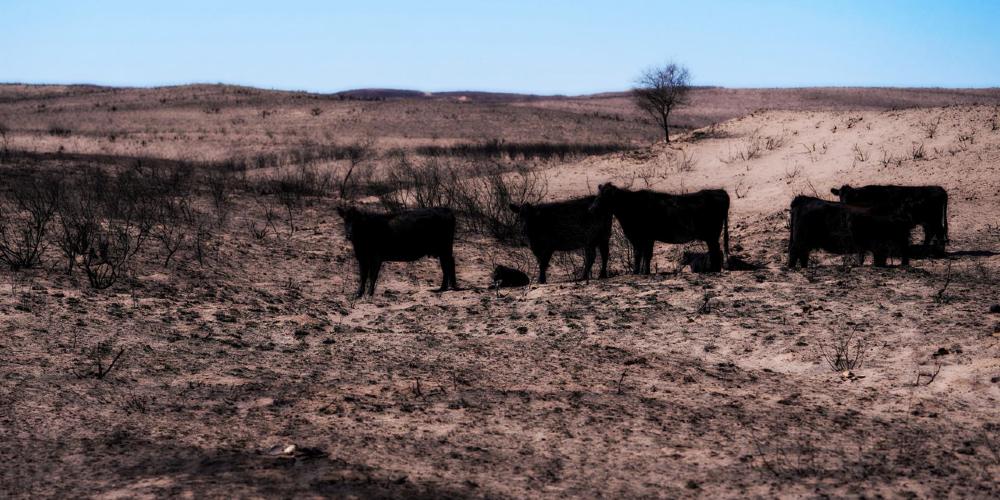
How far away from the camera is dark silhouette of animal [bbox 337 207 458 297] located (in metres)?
11.6

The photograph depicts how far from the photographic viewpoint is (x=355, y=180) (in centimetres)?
2558

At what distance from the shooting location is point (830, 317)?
8.32m

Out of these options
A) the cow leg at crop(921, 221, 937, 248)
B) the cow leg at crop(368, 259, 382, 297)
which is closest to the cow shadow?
the cow leg at crop(921, 221, 937, 248)

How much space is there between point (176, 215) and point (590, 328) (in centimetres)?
926

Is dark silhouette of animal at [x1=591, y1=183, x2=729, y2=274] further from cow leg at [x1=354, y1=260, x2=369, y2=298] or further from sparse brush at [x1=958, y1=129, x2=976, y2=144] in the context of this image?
sparse brush at [x1=958, y1=129, x2=976, y2=144]

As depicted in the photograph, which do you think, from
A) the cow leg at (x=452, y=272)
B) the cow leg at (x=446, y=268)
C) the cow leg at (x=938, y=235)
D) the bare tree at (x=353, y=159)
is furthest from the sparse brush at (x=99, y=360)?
the bare tree at (x=353, y=159)

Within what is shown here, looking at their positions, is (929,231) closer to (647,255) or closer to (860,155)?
(647,255)

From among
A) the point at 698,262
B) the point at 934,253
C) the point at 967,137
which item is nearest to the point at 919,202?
the point at 934,253

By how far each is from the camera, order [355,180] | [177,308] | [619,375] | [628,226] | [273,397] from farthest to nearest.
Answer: [355,180]
[628,226]
[177,308]
[619,375]
[273,397]

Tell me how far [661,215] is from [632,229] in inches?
17.1

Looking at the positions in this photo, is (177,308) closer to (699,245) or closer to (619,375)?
(619,375)

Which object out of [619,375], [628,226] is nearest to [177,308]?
[619,375]

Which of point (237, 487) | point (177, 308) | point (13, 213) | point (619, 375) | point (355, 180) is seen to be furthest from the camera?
point (355, 180)

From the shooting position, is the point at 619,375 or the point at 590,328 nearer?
the point at 619,375
